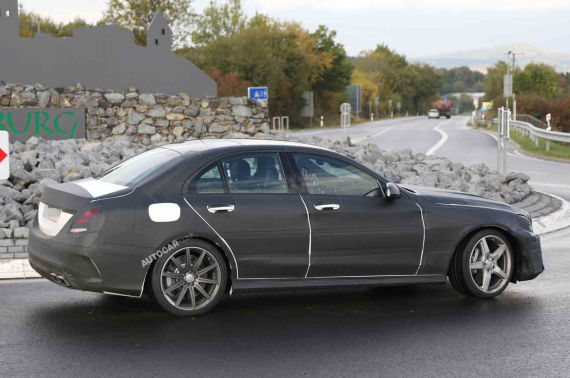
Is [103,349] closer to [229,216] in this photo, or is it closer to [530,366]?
[229,216]

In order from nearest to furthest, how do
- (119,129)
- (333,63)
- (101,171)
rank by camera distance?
(101,171)
(119,129)
(333,63)

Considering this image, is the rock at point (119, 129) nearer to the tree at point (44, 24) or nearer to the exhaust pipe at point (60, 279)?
the exhaust pipe at point (60, 279)

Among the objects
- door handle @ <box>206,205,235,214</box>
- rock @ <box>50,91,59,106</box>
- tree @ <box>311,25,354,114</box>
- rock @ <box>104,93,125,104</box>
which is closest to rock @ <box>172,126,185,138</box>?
rock @ <box>104,93,125,104</box>

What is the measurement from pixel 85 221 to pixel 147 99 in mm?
13683

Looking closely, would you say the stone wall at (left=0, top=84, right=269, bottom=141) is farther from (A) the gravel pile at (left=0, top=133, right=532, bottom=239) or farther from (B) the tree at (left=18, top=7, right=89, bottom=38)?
(B) the tree at (left=18, top=7, right=89, bottom=38)

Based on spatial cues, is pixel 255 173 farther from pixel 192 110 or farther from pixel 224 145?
pixel 192 110

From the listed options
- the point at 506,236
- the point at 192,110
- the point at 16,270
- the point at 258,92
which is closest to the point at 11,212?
the point at 16,270

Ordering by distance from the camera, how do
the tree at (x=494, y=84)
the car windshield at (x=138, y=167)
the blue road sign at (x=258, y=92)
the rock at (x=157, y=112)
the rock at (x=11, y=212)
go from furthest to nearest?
the tree at (x=494, y=84), the blue road sign at (x=258, y=92), the rock at (x=157, y=112), the rock at (x=11, y=212), the car windshield at (x=138, y=167)

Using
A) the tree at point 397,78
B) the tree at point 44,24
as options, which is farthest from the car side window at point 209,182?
the tree at point 397,78

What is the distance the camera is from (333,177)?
7711mm

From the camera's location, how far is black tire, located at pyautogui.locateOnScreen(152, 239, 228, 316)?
7.05 meters

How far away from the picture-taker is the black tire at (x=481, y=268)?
7973mm

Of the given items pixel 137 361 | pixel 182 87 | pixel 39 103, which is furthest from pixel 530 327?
pixel 182 87

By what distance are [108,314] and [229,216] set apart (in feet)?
4.28
